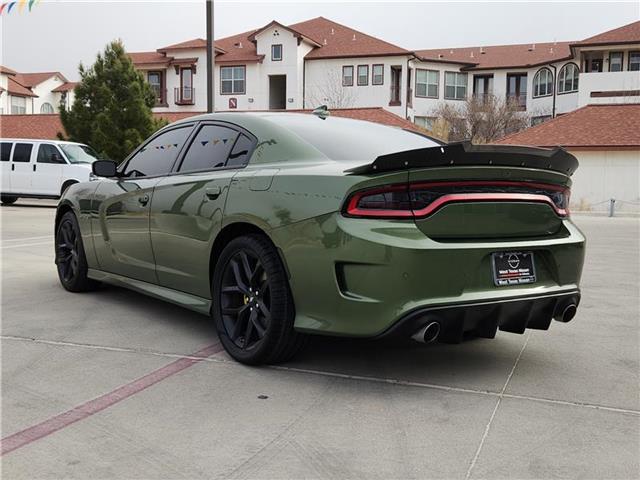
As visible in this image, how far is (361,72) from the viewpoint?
163ft

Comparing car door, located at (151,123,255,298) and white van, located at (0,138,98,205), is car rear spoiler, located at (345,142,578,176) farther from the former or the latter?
white van, located at (0,138,98,205)

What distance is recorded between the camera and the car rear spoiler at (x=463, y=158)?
357 cm

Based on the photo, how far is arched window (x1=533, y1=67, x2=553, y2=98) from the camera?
51.0 metres

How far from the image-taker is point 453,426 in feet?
11.0

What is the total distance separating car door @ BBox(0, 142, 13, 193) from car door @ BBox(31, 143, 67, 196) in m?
0.87

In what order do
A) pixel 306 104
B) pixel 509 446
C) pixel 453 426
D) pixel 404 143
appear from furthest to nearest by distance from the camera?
1. pixel 306 104
2. pixel 404 143
3. pixel 453 426
4. pixel 509 446

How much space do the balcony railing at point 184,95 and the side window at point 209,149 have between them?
4769 cm

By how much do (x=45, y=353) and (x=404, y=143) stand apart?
2.70 metres

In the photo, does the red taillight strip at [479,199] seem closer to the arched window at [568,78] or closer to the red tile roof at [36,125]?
the red tile roof at [36,125]

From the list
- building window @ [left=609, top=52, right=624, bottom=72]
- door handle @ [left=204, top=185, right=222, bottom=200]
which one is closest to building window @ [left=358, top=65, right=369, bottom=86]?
building window @ [left=609, top=52, right=624, bottom=72]

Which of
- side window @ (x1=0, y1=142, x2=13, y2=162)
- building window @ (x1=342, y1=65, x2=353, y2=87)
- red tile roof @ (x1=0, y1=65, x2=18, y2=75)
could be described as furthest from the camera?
red tile roof @ (x1=0, y1=65, x2=18, y2=75)

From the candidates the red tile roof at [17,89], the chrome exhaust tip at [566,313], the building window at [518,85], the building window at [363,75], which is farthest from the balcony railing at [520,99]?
the chrome exhaust tip at [566,313]

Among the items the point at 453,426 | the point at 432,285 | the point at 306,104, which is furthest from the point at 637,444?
the point at 306,104

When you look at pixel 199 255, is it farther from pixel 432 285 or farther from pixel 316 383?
pixel 432 285
